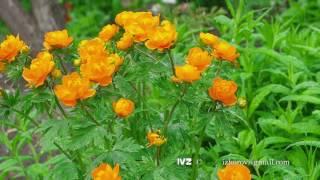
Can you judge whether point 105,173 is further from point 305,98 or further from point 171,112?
point 305,98

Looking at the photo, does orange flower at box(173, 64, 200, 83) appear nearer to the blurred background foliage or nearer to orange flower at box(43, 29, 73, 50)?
the blurred background foliage

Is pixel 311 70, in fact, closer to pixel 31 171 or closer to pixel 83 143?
pixel 31 171

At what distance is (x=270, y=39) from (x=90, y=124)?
1.78 metres

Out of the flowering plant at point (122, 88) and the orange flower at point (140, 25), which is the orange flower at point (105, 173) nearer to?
the flowering plant at point (122, 88)

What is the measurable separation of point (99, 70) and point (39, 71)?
0.66 feet

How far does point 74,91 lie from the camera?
6.06 ft

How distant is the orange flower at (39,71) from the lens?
1921mm

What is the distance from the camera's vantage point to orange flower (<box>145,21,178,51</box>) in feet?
6.34

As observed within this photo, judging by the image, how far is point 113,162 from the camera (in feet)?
6.53

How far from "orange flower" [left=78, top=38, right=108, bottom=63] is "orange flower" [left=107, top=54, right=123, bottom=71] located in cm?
3

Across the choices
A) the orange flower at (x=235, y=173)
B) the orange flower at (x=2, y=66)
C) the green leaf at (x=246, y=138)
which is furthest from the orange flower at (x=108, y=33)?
the green leaf at (x=246, y=138)

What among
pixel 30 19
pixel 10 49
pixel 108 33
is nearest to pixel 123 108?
pixel 108 33

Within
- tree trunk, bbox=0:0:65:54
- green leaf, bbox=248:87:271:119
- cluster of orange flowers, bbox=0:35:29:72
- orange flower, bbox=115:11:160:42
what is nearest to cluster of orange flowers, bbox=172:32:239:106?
orange flower, bbox=115:11:160:42

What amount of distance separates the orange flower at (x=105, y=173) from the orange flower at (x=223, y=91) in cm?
39
